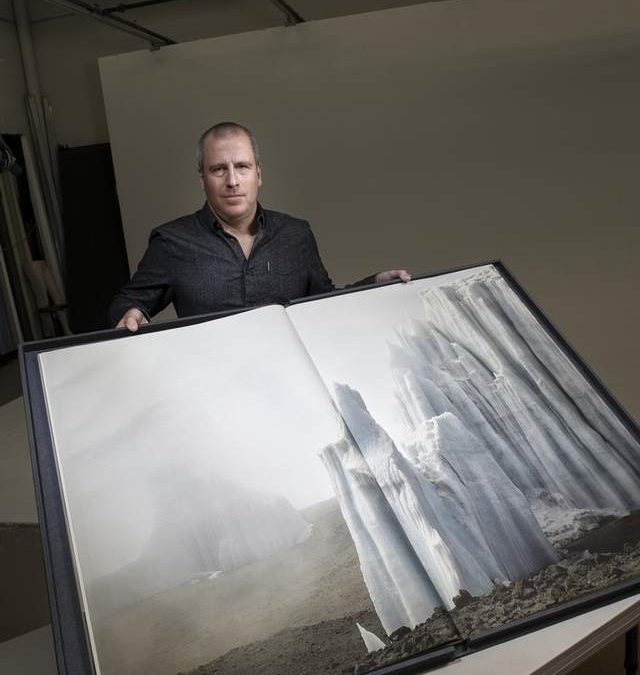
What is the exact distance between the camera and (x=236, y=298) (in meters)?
2.14

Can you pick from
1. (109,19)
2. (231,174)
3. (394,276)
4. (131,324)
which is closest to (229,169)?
(231,174)

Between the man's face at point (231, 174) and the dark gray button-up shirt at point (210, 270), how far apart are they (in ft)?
0.25

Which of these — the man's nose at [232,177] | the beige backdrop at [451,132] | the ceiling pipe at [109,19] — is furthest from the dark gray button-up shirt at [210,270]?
the beige backdrop at [451,132]

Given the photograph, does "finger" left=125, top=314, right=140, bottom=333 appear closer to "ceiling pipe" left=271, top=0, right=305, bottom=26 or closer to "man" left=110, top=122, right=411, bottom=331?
"man" left=110, top=122, right=411, bottom=331

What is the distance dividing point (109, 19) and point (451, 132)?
2057mm

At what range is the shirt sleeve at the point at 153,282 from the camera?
2.14 meters

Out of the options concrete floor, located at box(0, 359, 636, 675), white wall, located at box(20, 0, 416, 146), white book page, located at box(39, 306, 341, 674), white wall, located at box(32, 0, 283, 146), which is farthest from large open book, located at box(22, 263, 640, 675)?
white wall, located at box(32, 0, 283, 146)

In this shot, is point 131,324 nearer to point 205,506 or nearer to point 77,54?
point 205,506

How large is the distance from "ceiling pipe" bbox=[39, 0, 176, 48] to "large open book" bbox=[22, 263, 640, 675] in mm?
2888

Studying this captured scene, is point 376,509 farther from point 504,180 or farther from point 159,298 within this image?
point 504,180

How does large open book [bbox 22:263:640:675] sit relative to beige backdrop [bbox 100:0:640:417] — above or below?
below

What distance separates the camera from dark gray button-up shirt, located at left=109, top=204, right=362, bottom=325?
2133 mm

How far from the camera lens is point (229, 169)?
203 centimetres

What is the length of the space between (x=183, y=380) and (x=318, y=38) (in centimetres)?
388
